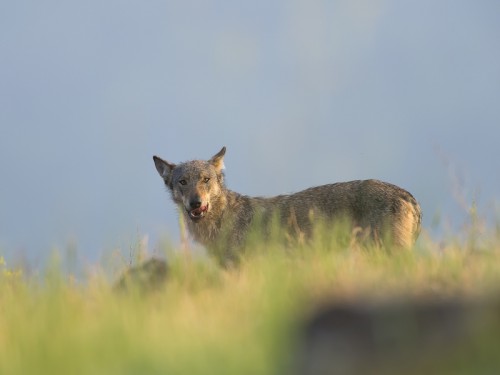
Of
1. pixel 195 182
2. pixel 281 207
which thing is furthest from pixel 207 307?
pixel 281 207

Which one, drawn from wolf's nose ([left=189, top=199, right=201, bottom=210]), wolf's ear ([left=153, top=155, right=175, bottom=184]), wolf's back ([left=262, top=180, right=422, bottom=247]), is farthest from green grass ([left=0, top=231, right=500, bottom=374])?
wolf's ear ([left=153, top=155, right=175, bottom=184])

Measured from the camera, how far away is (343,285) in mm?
6184

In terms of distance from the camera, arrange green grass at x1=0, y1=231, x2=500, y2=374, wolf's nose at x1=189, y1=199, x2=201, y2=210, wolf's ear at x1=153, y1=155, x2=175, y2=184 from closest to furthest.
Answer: green grass at x1=0, y1=231, x2=500, y2=374
wolf's nose at x1=189, y1=199, x2=201, y2=210
wolf's ear at x1=153, y1=155, x2=175, y2=184

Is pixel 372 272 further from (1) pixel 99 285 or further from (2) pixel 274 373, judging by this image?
(2) pixel 274 373

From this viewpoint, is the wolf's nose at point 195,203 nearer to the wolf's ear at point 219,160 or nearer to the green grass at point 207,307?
the wolf's ear at point 219,160

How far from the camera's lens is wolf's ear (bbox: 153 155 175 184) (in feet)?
43.1

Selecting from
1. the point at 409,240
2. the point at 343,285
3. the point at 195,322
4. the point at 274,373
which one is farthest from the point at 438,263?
the point at 409,240

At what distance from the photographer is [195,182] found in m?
12.6

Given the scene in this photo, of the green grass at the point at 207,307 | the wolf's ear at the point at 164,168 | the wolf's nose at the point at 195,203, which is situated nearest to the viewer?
the green grass at the point at 207,307

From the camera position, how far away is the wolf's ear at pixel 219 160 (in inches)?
519

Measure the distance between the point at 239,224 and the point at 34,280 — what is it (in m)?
5.46

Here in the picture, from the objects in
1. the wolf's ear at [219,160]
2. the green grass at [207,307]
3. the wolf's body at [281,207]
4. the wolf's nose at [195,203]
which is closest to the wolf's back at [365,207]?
the wolf's body at [281,207]

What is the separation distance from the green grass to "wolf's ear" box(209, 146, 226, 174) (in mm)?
4666

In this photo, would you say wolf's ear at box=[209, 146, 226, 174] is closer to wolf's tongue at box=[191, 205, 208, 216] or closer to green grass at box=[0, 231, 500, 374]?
wolf's tongue at box=[191, 205, 208, 216]
